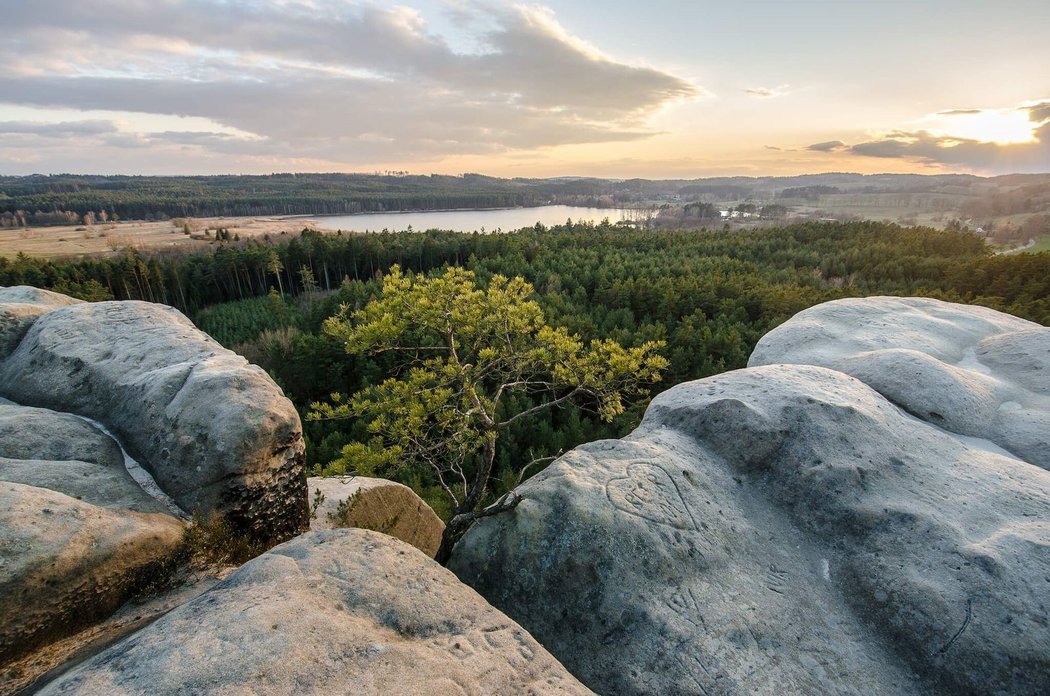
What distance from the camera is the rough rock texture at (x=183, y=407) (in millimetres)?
6879

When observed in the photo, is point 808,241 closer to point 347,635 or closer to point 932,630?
point 932,630

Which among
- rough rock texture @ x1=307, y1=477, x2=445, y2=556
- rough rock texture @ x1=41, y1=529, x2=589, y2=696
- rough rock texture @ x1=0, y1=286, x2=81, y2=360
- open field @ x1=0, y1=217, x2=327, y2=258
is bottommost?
rough rock texture @ x1=307, y1=477, x2=445, y2=556

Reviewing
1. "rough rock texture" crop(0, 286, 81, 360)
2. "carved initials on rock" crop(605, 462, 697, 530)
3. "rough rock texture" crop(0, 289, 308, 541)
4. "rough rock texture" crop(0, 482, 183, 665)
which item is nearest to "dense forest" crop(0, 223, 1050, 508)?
"rough rock texture" crop(0, 289, 308, 541)

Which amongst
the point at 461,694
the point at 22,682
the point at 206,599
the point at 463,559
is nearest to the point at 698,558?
the point at 463,559

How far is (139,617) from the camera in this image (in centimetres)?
534

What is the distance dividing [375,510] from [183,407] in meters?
4.27

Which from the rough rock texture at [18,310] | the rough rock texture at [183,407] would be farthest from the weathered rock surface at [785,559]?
the rough rock texture at [18,310]

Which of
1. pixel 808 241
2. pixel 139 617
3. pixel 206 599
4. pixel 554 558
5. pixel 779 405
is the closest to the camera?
pixel 206 599

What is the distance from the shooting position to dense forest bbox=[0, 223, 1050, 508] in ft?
83.8

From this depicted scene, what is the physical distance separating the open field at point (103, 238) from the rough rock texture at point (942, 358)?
94928 millimetres

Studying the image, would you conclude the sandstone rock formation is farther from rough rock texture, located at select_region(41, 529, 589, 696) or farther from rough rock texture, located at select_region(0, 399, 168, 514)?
rough rock texture, located at select_region(41, 529, 589, 696)

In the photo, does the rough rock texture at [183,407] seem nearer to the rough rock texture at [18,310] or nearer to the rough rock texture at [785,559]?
the rough rock texture at [18,310]

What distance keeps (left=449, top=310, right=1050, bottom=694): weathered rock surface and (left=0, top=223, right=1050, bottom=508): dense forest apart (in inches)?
166

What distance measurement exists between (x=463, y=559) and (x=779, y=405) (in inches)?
241
